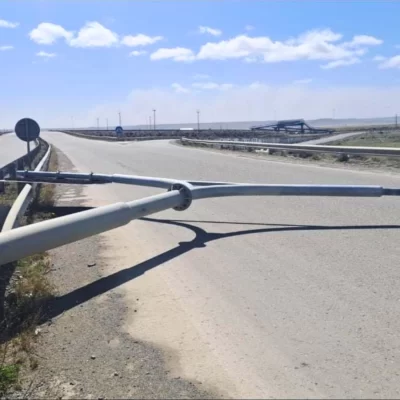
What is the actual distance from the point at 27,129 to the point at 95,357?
12.6 metres

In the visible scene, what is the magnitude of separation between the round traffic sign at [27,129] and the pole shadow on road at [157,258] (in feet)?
23.2

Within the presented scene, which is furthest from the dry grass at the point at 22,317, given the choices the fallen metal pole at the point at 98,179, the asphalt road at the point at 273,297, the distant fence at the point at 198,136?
the distant fence at the point at 198,136

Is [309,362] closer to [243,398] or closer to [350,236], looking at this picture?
[243,398]

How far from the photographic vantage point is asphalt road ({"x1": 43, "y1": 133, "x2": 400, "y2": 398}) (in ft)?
12.2

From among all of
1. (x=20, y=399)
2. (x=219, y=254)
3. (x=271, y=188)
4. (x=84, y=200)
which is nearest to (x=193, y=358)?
(x=20, y=399)

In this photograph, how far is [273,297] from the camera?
5152mm

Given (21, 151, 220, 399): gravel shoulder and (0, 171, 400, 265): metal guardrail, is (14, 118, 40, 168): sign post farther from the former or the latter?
(21, 151, 220, 399): gravel shoulder

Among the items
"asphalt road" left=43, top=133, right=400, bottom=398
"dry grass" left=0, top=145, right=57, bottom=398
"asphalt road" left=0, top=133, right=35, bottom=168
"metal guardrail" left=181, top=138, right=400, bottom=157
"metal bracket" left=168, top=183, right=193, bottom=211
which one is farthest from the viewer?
"asphalt road" left=0, top=133, right=35, bottom=168

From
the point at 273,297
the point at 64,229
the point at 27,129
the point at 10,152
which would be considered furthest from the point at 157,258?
the point at 10,152

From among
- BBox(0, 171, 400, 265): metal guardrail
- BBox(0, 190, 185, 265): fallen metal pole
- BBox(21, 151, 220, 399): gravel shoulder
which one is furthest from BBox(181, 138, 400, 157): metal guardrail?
BBox(21, 151, 220, 399): gravel shoulder

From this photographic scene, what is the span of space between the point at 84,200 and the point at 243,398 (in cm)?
1001

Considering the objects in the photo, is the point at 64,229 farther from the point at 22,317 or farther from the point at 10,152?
the point at 10,152

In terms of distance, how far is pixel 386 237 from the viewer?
7.50m

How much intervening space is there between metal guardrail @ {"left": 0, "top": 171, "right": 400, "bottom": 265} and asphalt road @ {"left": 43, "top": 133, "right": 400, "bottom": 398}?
458mm
